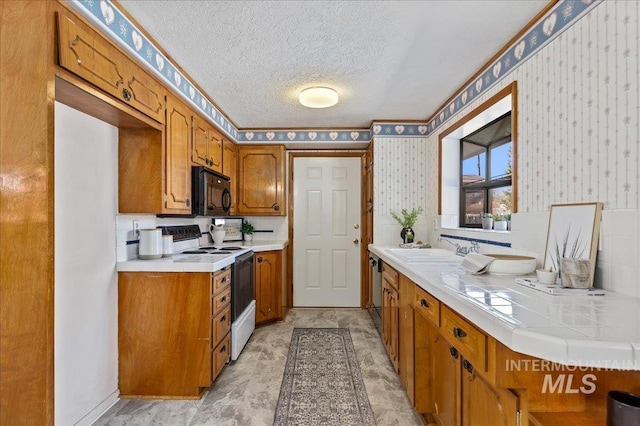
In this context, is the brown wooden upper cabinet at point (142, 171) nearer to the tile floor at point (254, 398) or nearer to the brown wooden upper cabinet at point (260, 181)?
the tile floor at point (254, 398)

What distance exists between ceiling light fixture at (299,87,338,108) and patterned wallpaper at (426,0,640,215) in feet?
4.10

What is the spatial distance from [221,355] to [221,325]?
0.72ft

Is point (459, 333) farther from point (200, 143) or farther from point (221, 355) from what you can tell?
point (200, 143)

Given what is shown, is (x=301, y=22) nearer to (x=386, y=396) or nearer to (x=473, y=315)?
(x=473, y=315)

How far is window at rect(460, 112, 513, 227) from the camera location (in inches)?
88.6

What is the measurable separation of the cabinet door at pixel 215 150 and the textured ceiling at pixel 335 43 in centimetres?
37

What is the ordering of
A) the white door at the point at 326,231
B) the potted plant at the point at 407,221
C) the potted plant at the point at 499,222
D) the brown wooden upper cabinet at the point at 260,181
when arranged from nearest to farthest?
the potted plant at the point at 499,222 → the potted plant at the point at 407,221 → the brown wooden upper cabinet at the point at 260,181 → the white door at the point at 326,231

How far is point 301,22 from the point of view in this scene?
5.27 ft

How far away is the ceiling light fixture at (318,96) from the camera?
2.35 m

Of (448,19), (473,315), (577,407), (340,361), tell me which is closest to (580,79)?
(448,19)

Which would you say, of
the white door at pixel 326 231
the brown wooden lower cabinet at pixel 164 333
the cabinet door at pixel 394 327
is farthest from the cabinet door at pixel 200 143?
the cabinet door at pixel 394 327

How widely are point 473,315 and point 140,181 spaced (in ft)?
6.78

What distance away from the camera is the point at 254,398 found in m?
1.99

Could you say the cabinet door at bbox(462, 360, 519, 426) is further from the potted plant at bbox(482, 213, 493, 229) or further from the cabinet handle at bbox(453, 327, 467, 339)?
the potted plant at bbox(482, 213, 493, 229)
